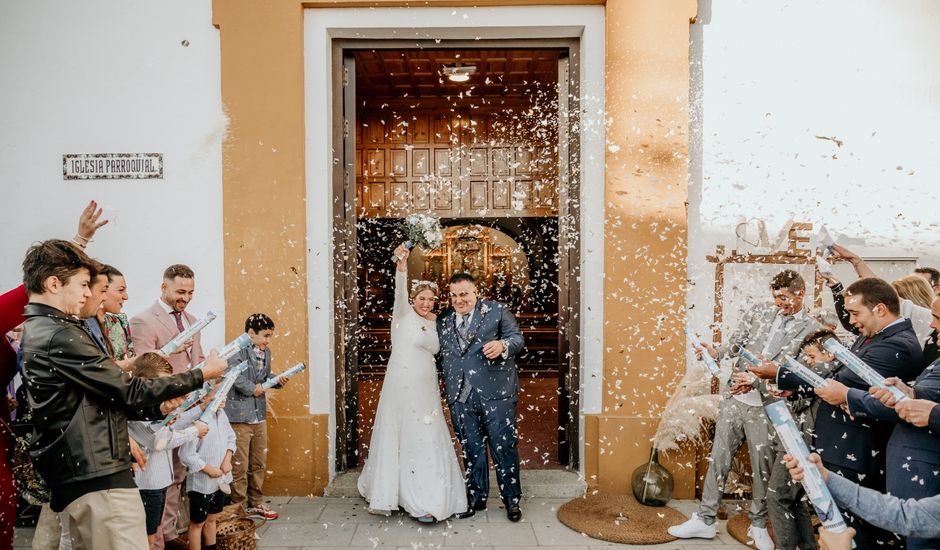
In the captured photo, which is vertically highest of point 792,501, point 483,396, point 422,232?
point 422,232

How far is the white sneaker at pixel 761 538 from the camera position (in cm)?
423

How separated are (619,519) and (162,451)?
3400mm

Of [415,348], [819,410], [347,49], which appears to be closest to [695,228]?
[819,410]

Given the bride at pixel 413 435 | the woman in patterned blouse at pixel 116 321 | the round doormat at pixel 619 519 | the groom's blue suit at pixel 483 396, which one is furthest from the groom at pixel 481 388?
the woman in patterned blouse at pixel 116 321

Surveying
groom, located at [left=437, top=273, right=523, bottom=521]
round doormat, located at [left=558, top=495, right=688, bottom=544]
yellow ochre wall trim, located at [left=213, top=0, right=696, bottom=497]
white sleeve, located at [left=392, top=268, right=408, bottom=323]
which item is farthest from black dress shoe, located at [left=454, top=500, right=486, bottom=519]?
white sleeve, located at [left=392, top=268, right=408, bottom=323]

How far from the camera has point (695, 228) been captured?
5309 mm

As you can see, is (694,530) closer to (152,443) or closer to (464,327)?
(464,327)

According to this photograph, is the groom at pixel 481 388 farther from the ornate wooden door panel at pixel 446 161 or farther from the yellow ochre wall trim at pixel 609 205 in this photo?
the ornate wooden door panel at pixel 446 161

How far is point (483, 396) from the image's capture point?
4809 millimetres

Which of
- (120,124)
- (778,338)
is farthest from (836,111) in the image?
(120,124)

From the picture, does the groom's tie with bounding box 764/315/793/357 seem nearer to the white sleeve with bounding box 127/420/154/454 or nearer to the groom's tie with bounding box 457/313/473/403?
the groom's tie with bounding box 457/313/473/403

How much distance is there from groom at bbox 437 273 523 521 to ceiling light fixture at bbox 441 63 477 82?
146 inches

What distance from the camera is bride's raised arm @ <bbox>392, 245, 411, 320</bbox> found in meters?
4.78

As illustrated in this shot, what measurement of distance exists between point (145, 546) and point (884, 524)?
3.30 m
